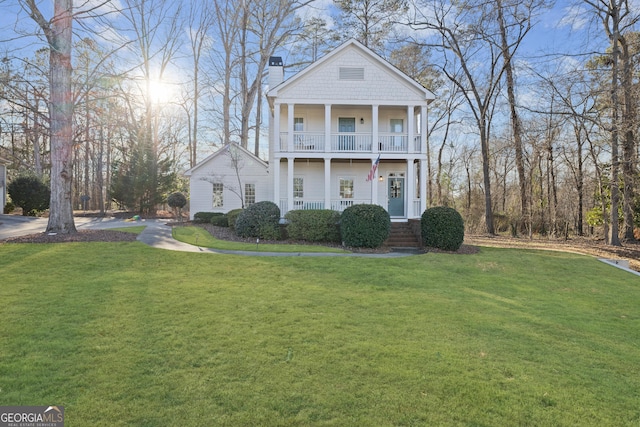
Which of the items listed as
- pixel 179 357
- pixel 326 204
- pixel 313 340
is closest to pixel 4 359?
pixel 179 357

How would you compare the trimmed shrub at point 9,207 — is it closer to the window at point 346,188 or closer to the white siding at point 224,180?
the white siding at point 224,180

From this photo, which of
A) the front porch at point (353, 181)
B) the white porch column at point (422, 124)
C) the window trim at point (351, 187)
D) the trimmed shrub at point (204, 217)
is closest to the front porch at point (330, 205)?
the front porch at point (353, 181)

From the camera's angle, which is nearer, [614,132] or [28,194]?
[614,132]

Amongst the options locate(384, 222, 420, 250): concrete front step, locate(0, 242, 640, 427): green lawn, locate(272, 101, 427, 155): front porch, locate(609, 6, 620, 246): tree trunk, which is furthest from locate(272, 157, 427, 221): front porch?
locate(0, 242, 640, 427): green lawn

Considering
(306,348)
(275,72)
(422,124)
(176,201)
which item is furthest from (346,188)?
(306,348)

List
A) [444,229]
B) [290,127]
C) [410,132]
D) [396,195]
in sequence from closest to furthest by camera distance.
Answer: [444,229] → [290,127] → [410,132] → [396,195]

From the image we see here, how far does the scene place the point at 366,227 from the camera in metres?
13.2

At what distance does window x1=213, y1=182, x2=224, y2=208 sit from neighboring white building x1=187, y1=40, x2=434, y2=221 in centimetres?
621

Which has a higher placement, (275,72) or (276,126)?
(275,72)

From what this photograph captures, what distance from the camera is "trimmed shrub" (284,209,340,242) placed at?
1448 cm

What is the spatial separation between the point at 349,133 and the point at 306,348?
13.9 metres

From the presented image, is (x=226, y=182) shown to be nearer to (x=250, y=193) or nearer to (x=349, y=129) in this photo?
(x=250, y=193)

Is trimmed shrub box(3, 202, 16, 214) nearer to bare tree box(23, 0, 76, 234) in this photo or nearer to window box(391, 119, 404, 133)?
bare tree box(23, 0, 76, 234)

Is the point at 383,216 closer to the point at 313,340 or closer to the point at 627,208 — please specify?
the point at 313,340
